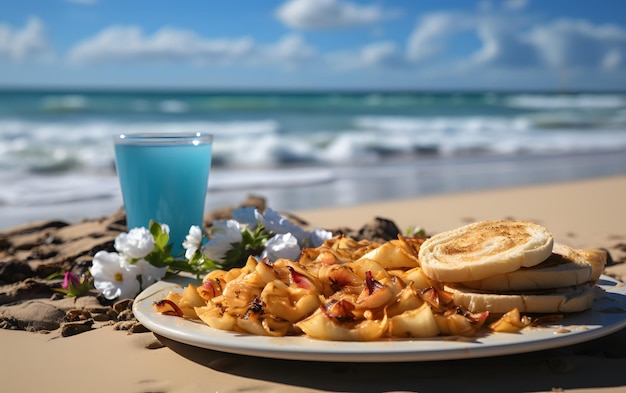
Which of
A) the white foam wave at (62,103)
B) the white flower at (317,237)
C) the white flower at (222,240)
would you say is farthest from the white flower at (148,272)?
the white foam wave at (62,103)

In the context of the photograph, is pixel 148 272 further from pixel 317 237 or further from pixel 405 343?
pixel 405 343

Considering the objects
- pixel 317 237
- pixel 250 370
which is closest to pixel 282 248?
pixel 317 237

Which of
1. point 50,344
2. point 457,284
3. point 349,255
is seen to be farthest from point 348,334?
point 50,344

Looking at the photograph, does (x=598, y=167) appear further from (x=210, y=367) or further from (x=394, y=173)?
(x=210, y=367)

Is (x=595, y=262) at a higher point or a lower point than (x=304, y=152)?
higher

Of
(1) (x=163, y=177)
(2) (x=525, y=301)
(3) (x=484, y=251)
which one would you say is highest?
(1) (x=163, y=177)

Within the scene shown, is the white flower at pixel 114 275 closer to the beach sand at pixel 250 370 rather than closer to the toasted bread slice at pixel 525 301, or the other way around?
the beach sand at pixel 250 370
